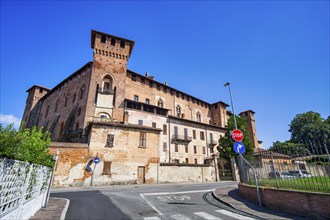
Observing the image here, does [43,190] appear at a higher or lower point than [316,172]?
lower

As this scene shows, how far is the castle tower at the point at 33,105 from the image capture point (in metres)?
43.1

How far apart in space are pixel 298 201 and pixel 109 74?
95.8 ft

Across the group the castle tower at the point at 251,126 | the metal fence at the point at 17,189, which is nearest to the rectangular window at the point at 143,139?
the metal fence at the point at 17,189

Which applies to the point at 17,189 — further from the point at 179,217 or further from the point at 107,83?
the point at 107,83

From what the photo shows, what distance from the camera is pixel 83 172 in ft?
58.1

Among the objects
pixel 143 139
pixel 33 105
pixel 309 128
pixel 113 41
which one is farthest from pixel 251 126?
pixel 33 105

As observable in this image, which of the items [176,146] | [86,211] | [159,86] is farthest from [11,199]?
[159,86]

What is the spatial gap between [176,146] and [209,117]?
751 inches

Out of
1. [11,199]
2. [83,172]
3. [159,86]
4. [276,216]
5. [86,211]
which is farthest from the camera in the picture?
[159,86]

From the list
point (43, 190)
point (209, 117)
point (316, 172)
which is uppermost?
point (209, 117)

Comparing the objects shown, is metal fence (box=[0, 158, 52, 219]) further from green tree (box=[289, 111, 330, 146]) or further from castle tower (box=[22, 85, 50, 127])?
green tree (box=[289, 111, 330, 146])

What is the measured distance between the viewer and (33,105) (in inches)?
1705

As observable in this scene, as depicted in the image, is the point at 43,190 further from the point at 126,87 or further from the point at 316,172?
the point at 126,87

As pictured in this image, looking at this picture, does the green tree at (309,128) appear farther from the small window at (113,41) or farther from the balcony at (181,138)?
the small window at (113,41)
